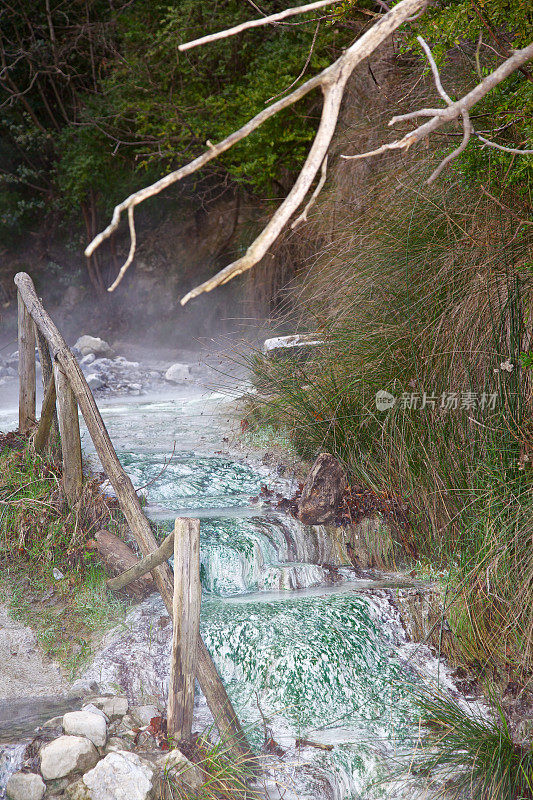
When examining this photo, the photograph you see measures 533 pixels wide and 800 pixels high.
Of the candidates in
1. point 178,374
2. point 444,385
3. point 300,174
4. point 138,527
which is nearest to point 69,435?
point 138,527

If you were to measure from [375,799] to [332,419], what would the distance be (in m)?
2.31

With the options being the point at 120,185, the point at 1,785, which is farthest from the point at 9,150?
the point at 1,785

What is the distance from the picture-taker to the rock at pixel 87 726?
2.99 m

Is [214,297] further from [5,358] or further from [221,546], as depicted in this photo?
[221,546]

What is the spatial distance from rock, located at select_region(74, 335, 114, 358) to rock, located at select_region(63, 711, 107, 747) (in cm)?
810

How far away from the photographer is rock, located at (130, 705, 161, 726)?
10.6ft

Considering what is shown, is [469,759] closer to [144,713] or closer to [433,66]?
[144,713]

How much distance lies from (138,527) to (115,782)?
48.7 inches

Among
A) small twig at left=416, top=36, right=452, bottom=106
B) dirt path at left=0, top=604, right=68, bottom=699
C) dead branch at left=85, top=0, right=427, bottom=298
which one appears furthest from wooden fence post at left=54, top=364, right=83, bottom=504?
small twig at left=416, top=36, right=452, bottom=106

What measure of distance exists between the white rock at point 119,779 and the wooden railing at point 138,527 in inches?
9.1

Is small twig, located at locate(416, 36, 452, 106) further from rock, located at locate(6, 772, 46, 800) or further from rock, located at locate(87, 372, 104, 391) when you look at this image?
rock, located at locate(87, 372, 104, 391)

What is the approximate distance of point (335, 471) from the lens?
14.8 feet

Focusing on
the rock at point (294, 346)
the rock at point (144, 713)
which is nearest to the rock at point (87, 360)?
the rock at point (294, 346)

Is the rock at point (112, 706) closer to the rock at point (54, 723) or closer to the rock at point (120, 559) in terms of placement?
the rock at point (54, 723)
